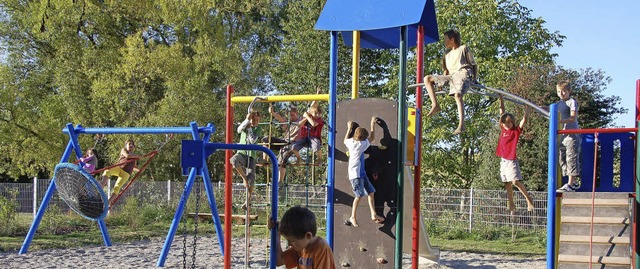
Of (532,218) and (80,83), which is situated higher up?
(80,83)

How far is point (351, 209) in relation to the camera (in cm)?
721

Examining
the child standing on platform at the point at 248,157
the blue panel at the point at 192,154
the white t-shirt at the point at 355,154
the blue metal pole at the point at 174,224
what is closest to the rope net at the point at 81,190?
the blue metal pole at the point at 174,224

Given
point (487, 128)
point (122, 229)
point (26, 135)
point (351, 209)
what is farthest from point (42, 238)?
point (487, 128)

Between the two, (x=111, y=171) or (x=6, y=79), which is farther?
(x=6, y=79)

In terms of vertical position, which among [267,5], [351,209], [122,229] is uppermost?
[267,5]

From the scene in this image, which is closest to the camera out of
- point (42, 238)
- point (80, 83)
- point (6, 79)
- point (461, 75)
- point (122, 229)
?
point (461, 75)

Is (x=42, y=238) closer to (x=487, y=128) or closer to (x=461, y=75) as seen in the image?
(x=461, y=75)

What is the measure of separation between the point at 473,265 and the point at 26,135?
17.2m

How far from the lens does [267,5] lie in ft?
88.7

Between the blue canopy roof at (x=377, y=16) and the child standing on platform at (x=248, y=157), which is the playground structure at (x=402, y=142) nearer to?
the blue canopy roof at (x=377, y=16)

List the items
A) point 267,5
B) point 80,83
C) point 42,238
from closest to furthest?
point 42,238, point 80,83, point 267,5

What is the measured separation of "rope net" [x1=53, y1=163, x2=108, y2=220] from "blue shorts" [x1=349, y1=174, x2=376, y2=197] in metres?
2.82

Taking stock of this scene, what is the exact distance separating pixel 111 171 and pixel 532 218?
357 inches

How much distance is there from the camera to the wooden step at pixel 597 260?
6867 mm
